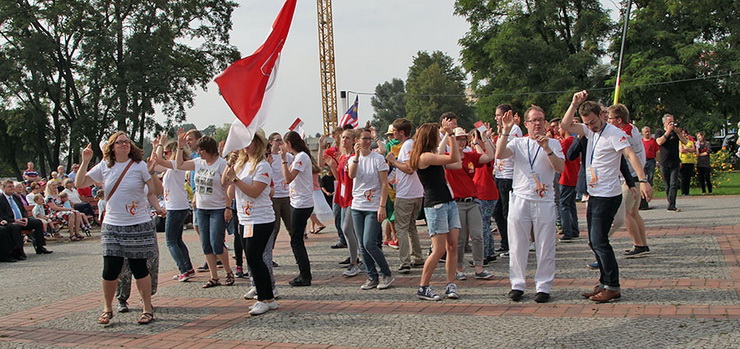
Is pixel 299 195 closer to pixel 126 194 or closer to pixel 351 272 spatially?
pixel 351 272

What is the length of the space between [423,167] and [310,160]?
2.04m

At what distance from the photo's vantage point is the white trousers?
21.4 ft

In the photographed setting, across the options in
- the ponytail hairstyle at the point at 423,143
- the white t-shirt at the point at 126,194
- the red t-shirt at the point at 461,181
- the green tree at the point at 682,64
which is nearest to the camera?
the white t-shirt at the point at 126,194

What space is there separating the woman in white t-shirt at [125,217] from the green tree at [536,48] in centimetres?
3442

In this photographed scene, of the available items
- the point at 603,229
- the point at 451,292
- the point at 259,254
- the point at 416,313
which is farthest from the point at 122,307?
the point at 603,229

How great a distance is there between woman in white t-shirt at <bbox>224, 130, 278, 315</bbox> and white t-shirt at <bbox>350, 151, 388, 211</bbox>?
1.28m

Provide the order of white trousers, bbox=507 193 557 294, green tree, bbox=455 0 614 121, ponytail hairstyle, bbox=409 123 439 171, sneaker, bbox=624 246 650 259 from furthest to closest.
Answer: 1. green tree, bbox=455 0 614 121
2. sneaker, bbox=624 246 650 259
3. ponytail hairstyle, bbox=409 123 439 171
4. white trousers, bbox=507 193 557 294

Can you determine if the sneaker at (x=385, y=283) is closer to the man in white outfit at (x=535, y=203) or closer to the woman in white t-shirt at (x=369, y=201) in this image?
the woman in white t-shirt at (x=369, y=201)

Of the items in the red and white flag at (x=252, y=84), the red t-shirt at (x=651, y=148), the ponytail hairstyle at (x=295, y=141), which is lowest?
the red t-shirt at (x=651, y=148)

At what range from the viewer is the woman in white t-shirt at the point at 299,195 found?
7969mm

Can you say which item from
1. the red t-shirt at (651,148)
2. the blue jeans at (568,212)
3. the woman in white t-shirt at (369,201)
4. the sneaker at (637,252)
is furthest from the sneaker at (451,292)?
the red t-shirt at (651,148)

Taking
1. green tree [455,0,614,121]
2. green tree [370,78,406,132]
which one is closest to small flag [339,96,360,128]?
green tree [455,0,614,121]

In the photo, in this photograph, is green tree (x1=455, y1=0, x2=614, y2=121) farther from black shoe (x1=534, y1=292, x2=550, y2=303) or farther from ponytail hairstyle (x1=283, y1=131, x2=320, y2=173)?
black shoe (x1=534, y1=292, x2=550, y2=303)

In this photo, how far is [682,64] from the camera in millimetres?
36750
